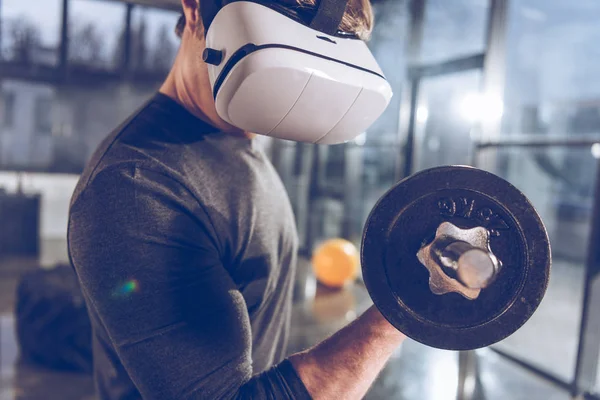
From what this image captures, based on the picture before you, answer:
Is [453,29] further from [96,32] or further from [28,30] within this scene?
[28,30]

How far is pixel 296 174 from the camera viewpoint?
18.2 ft

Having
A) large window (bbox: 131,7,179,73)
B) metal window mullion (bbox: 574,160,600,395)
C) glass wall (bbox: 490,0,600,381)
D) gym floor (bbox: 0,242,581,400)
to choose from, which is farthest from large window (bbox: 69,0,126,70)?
metal window mullion (bbox: 574,160,600,395)

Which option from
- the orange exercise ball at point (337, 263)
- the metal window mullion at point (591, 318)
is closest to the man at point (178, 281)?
the metal window mullion at point (591, 318)

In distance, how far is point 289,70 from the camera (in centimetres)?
62

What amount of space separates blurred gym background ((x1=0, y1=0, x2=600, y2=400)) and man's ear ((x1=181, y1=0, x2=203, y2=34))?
975 millimetres

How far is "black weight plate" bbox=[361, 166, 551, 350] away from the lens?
0.57m

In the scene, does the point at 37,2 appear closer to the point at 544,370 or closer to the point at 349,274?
the point at 349,274

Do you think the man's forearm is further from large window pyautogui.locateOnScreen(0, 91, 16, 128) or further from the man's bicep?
large window pyautogui.locateOnScreen(0, 91, 16, 128)

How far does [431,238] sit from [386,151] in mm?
3878

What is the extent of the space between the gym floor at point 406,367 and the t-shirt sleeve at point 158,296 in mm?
1768

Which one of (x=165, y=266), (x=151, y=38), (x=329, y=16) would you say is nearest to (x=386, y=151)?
(x=151, y=38)

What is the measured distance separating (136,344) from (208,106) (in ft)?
1.29

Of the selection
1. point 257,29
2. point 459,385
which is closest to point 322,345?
point 257,29

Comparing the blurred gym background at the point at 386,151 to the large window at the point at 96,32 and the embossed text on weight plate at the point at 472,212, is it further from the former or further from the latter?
the embossed text on weight plate at the point at 472,212
